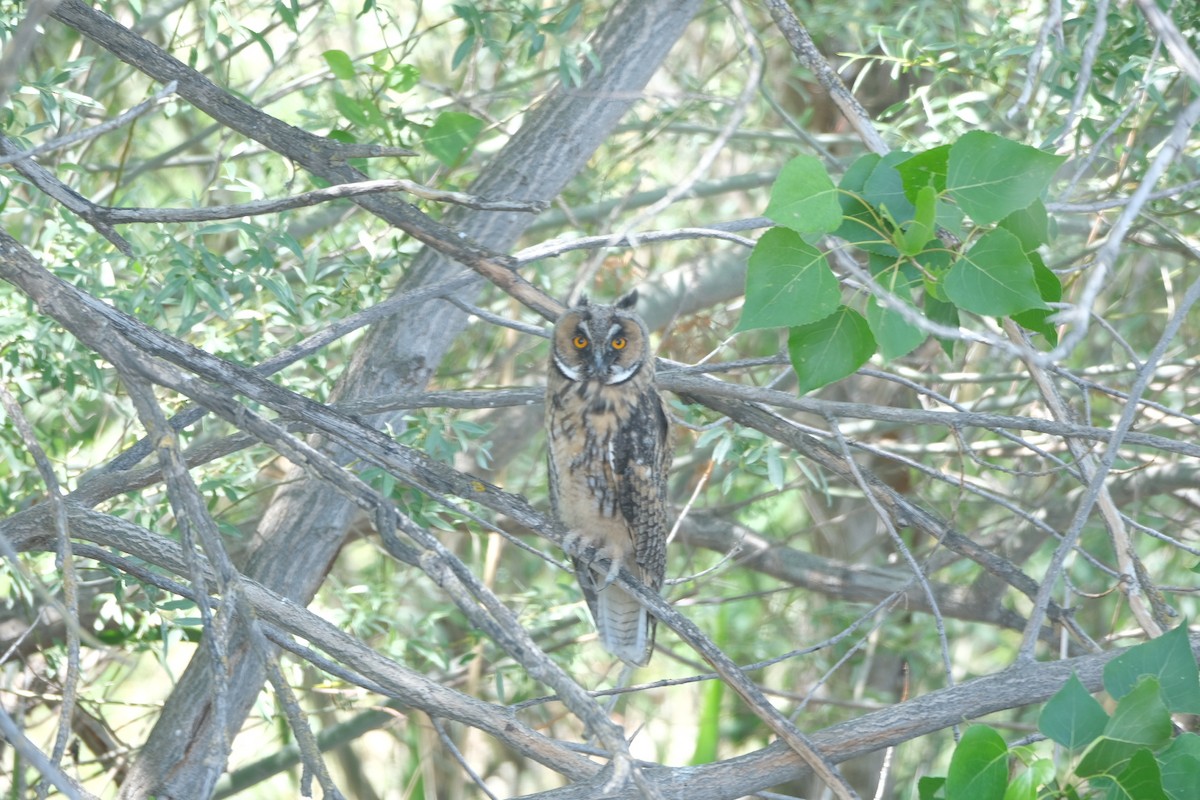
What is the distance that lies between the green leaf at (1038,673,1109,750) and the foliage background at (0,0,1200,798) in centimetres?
22

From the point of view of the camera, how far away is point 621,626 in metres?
3.21

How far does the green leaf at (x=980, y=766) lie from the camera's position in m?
1.66

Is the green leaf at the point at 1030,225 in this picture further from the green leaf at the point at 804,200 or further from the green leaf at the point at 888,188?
the green leaf at the point at 804,200

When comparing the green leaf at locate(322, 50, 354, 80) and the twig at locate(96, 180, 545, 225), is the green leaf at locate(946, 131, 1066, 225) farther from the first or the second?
the green leaf at locate(322, 50, 354, 80)

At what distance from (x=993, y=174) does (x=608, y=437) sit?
4.41 feet

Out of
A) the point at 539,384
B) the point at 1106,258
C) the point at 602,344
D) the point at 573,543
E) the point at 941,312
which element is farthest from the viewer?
the point at 539,384

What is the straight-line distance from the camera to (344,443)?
1818 mm

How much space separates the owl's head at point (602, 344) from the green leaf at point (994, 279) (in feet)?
3.82

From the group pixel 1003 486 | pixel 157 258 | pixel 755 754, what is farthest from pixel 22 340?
pixel 1003 486

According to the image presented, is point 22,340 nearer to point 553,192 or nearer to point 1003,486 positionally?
point 553,192

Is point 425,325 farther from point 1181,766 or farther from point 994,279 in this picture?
point 1181,766

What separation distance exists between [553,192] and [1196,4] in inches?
64.7

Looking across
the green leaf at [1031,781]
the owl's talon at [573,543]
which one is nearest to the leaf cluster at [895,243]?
the green leaf at [1031,781]

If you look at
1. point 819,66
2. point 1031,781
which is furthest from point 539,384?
point 1031,781
